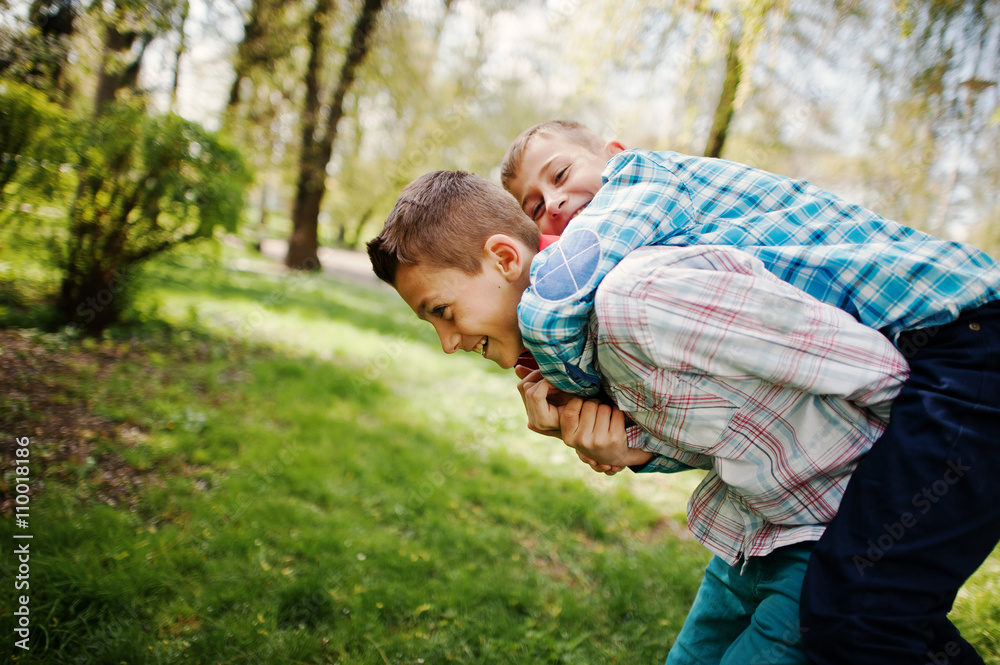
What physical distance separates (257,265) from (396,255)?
45.1ft

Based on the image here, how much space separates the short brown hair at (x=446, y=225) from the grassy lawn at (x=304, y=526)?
184 centimetres

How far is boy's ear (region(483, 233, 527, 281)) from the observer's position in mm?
1691

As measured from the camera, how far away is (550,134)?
2.22 metres

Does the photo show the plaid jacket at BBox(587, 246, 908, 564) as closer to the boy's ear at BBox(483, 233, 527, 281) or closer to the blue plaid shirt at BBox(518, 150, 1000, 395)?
the blue plaid shirt at BBox(518, 150, 1000, 395)

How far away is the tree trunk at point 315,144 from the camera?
12.3 m

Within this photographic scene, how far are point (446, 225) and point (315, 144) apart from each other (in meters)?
12.8

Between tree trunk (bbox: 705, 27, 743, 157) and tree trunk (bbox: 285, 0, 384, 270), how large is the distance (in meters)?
9.36

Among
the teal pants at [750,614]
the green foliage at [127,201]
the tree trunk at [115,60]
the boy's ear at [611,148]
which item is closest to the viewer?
the teal pants at [750,614]

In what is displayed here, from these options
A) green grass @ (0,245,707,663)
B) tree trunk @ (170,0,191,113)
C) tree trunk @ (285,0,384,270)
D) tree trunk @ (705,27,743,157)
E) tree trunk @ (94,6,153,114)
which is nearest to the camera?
green grass @ (0,245,707,663)

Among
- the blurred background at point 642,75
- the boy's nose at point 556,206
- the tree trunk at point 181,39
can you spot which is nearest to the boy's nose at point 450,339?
the boy's nose at point 556,206

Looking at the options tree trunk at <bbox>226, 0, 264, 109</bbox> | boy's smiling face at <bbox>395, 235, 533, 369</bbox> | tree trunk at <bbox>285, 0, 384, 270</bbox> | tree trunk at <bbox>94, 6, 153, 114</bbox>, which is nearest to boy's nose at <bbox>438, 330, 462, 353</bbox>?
boy's smiling face at <bbox>395, 235, 533, 369</bbox>

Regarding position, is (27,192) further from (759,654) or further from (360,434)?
(759,654)

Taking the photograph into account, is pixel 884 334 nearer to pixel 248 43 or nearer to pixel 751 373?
pixel 751 373

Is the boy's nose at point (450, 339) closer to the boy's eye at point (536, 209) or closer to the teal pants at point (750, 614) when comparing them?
the boy's eye at point (536, 209)
